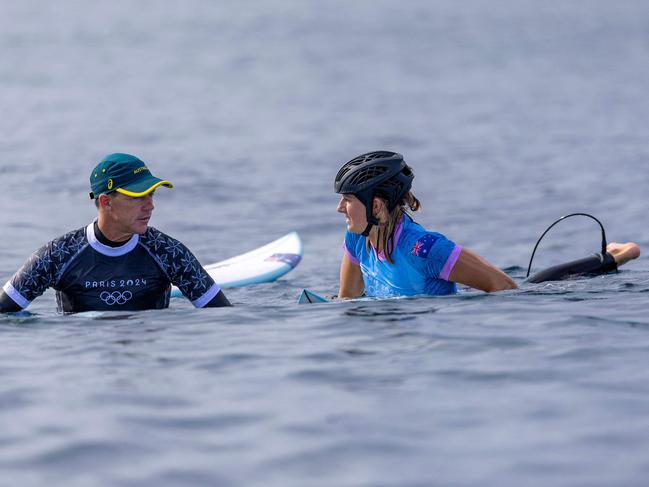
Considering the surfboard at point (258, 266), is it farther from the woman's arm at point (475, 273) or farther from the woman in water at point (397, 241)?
the woman's arm at point (475, 273)

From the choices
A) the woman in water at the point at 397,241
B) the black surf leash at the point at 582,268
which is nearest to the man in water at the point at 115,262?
the woman in water at the point at 397,241

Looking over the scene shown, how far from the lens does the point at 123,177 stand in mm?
8273

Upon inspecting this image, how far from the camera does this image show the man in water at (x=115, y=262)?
8.28 m

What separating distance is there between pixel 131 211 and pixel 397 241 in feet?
6.49

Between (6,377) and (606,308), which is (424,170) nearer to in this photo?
(606,308)

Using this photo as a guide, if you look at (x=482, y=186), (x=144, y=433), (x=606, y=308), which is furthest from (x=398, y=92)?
(x=144, y=433)

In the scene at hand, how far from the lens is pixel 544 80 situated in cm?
4359

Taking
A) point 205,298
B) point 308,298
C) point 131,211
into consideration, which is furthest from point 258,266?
point 131,211

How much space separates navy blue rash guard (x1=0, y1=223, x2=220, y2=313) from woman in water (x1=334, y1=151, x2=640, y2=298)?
1.25 metres

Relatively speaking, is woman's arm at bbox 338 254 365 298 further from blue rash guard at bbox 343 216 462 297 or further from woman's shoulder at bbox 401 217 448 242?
woman's shoulder at bbox 401 217 448 242

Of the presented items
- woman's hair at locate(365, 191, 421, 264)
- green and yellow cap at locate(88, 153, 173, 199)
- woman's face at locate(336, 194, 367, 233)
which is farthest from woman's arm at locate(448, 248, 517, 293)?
green and yellow cap at locate(88, 153, 173, 199)

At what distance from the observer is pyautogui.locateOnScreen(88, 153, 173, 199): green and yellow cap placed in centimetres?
823

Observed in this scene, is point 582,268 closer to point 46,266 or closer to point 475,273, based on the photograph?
point 475,273

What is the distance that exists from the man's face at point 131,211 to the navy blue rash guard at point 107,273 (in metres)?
0.28
